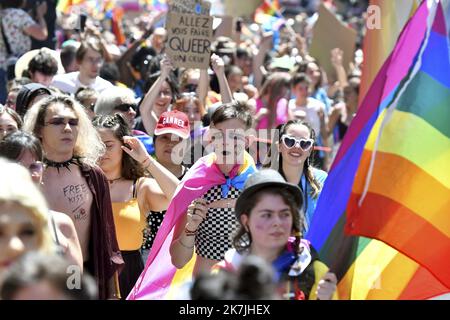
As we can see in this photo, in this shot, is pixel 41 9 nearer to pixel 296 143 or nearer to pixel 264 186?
pixel 296 143

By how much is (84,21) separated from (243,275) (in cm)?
947

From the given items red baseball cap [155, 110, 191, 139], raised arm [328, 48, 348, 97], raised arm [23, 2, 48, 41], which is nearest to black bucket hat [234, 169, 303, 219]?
red baseball cap [155, 110, 191, 139]

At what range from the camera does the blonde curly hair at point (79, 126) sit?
6.21 m

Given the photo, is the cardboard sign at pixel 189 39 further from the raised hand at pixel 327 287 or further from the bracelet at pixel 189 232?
the raised hand at pixel 327 287

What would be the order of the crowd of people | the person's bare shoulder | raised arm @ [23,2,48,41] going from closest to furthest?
the crowd of people < the person's bare shoulder < raised arm @ [23,2,48,41]

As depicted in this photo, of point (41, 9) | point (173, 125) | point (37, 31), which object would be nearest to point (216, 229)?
point (173, 125)

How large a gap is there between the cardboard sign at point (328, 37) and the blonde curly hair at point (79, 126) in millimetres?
8589

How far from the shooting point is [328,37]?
48.0ft

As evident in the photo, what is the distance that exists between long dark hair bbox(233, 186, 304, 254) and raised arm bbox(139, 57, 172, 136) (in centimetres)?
453

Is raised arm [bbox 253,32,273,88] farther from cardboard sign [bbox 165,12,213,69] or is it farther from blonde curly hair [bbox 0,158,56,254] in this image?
blonde curly hair [bbox 0,158,56,254]

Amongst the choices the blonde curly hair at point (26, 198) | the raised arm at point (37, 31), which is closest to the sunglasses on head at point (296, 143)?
the blonde curly hair at point (26, 198)

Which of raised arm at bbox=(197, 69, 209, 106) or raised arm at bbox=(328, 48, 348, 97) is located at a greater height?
raised arm at bbox=(197, 69, 209, 106)

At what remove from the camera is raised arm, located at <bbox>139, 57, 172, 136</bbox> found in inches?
368

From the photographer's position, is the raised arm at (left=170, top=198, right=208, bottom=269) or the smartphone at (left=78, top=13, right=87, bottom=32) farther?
the smartphone at (left=78, top=13, right=87, bottom=32)
